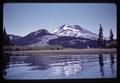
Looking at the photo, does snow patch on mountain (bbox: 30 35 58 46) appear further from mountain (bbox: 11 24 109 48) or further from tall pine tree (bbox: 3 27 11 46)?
tall pine tree (bbox: 3 27 11 46)

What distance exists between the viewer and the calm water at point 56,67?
7.51 ft

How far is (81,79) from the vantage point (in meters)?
2.29

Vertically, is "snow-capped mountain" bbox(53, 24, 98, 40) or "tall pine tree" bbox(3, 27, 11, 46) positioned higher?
"snow-capped mountain" bbox(53, 24, 98, 40)

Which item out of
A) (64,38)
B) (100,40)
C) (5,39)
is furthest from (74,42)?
(5,39)

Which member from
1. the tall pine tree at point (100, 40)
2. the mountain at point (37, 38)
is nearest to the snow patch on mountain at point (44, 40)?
the mountain at point (37, 38)

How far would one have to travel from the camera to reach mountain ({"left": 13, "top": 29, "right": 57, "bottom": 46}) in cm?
231

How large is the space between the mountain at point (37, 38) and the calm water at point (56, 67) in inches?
4.3

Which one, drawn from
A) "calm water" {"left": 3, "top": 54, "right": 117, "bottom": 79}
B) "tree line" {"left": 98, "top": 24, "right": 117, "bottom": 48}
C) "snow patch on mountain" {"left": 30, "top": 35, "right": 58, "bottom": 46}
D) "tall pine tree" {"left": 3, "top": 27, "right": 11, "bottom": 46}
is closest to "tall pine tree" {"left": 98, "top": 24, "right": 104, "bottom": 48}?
"tree line" {"left": 98, "top": 24, "right": 117, "bottom": 48}

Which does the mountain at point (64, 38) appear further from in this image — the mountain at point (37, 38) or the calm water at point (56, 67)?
the calm water at point (56, 67)

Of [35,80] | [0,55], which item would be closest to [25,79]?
[35,80]

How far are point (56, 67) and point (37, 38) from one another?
294mm

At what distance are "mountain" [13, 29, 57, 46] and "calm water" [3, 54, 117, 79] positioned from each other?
4.3 inches

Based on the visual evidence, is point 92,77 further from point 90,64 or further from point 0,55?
point 0,55

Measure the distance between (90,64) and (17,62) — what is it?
606mm
